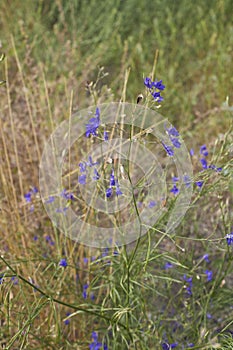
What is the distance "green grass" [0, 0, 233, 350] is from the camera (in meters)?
2.06

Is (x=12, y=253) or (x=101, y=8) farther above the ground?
(x=101, y=8)

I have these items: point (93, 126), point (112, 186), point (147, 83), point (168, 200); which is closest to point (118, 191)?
point (112, 186)

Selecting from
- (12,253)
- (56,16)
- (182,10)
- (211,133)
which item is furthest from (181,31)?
(12,253)

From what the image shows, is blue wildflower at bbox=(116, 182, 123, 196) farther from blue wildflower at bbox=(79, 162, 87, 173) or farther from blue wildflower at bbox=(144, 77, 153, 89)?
blue wildflower at bbox=(144, 77, 153, 89)

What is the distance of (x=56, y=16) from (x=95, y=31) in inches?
17.4

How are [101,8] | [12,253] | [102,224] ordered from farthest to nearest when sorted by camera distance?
[101,8] < [102,224] < [12,253]

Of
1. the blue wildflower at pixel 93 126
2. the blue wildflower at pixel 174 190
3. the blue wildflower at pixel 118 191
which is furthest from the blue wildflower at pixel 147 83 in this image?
the blue wildflower at pixel 174 190

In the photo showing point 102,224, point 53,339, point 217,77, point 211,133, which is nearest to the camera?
point 53,339

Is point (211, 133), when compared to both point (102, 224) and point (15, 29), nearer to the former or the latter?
point (102, 224)

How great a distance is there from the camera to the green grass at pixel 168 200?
6.77ft

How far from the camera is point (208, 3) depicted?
4.95 meters

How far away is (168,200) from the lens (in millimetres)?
2369

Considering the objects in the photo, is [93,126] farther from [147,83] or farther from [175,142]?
[175,142]

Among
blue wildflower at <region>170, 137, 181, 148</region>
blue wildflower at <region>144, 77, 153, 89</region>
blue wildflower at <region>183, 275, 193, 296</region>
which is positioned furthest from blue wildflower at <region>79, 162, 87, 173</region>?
blue wildflower at <region>183, 275, 193, 296</region>
